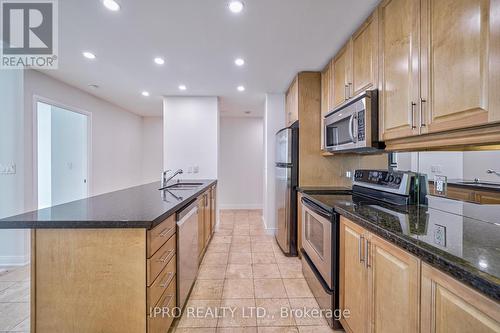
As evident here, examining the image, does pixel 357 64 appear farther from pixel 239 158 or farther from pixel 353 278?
pixel 239 158

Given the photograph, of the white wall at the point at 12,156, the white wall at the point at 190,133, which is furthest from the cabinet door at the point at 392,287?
the white wall at the point at 12,156

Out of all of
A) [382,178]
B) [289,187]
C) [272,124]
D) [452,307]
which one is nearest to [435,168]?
[382,178]

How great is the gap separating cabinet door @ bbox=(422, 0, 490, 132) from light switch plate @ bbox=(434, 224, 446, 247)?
0.50 metres

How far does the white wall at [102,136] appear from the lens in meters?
2.96

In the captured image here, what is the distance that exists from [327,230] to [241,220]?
136 inches

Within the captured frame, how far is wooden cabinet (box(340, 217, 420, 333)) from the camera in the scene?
1.02m

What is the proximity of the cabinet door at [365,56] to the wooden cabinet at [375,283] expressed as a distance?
117cm

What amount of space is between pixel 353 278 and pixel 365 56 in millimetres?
1743

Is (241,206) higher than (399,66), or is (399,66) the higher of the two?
(399,66)

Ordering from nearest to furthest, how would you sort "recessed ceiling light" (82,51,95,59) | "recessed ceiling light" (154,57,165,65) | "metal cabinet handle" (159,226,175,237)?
"metal cabinet handle" (159,226,175,237) < "recessed ceiling light" (82,51,95,59) < "recessed ceiling light" (154,57,165,65)

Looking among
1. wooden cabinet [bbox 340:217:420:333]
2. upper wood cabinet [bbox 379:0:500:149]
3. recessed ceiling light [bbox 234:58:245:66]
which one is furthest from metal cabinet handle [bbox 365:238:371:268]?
recessed ceiling light [bbox 234:58:245:66]

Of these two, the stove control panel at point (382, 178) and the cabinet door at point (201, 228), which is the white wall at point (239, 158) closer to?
the cabinet door at point (201, 228)

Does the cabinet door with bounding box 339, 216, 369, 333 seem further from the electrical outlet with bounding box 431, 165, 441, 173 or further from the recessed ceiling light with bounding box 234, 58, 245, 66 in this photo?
the recessed ceiling light with bounding box 234, 58, 245, 66

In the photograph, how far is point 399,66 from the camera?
1562 millimetres
